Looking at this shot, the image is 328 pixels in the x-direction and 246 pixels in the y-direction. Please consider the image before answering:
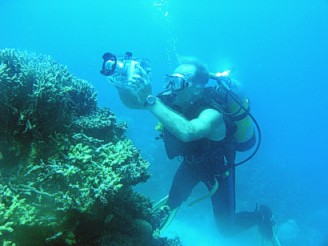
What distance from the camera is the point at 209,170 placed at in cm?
616

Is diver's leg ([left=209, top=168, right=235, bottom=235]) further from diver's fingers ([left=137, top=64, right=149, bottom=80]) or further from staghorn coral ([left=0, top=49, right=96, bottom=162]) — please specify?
staghorn coral ([left=0, top=49, right=96, bottom=162])

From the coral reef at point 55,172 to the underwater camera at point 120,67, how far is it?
2.00 feet

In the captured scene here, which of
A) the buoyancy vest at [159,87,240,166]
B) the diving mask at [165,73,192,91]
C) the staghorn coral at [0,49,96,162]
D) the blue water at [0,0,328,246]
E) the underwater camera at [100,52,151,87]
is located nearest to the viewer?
the staghorn coral at [0,49,96,162]

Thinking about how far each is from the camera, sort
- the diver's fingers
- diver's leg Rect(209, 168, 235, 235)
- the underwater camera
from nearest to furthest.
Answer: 1. the underwater camera
2. the diver's fingers
3. diver's leg Rect(209, 168, 235, 235)

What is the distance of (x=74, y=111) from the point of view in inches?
160

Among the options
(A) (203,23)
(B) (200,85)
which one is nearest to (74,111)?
(B) (200,85)

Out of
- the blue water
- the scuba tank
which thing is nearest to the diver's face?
the scuba tank

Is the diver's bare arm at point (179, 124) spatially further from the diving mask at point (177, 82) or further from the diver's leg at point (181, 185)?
the diver's leg at point (181, 185)

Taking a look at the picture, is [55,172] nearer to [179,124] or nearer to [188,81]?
[179,124]

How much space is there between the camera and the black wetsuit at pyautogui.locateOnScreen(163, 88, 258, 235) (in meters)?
5.48

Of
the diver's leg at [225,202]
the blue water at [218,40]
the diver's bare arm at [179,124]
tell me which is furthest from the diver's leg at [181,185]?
the blue water at [218,40]

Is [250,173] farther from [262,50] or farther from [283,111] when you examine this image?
[262,50]

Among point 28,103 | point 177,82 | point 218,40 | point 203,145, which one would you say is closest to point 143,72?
point 177,82

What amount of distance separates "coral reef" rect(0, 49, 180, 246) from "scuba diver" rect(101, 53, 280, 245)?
716mm
